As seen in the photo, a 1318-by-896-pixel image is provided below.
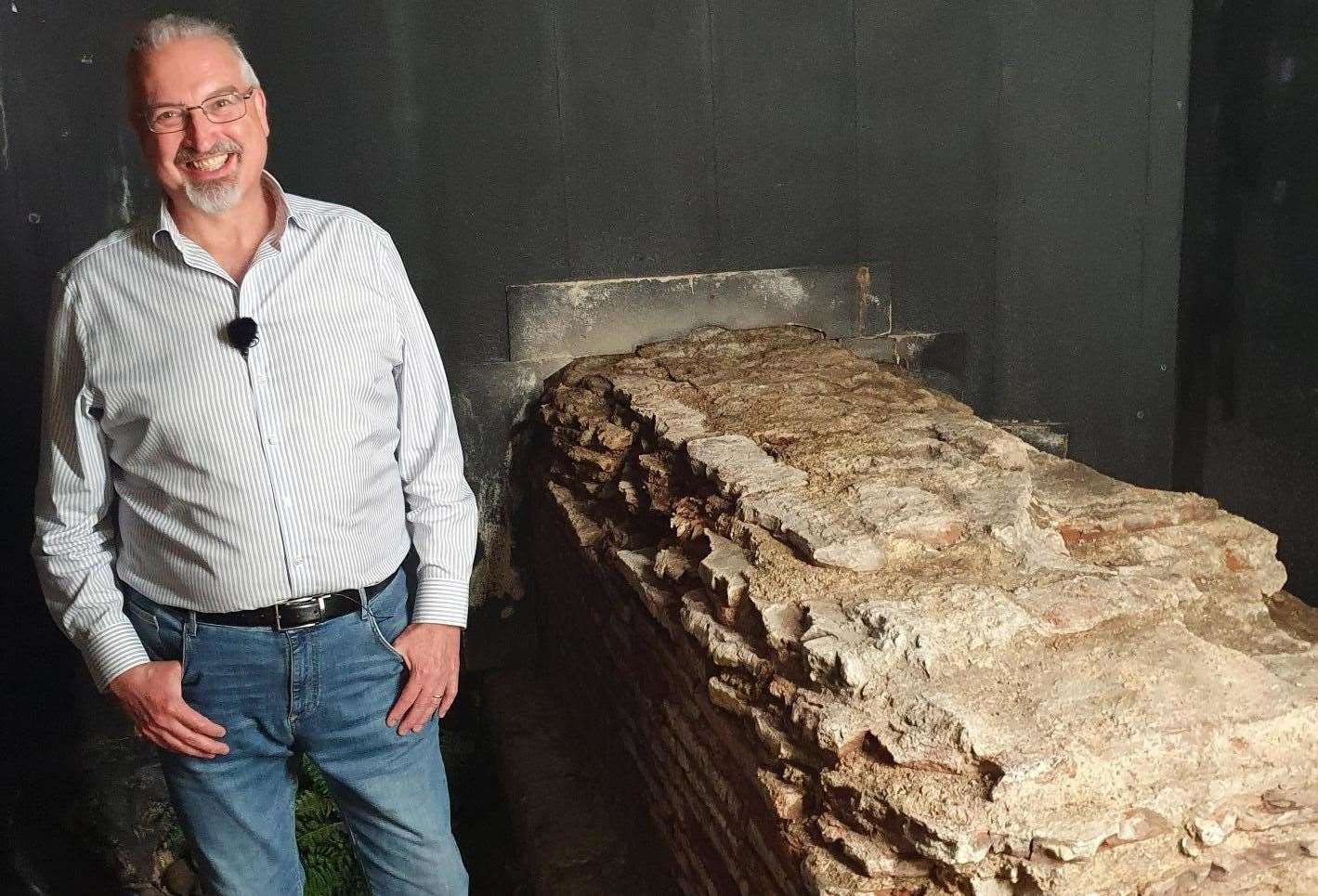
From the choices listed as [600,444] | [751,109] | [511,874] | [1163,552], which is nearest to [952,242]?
Result: [751,109]

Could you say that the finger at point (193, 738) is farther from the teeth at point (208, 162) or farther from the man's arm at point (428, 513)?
the teeth at point (208, 162)

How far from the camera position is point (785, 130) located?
4.32m

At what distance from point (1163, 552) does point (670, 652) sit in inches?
43.2

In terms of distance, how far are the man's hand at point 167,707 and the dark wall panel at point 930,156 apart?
11.0 feet

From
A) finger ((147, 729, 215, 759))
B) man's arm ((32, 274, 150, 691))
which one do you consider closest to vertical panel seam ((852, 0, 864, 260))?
man's arm ((32, 274, 150, 691))

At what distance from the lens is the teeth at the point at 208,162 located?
1.89m

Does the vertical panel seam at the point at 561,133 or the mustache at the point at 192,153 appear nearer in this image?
the mustache at the point at 192,153

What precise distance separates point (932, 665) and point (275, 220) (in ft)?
4.69

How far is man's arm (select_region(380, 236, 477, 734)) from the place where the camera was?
2.08m

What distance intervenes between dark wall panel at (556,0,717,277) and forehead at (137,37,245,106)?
7.48 ft

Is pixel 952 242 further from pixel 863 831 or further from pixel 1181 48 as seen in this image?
pixel 863 831

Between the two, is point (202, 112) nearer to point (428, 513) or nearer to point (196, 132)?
point (196, 132)

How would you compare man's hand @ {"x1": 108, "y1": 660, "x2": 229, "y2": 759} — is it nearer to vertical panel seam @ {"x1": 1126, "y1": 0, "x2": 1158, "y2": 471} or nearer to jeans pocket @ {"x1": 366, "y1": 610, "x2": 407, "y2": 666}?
jeans pocket @ {"x1": 366, "y1": 610, "x2": 407, "y2": 666}

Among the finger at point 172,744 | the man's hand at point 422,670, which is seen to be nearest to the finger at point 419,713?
the man's hand at point 422,670
